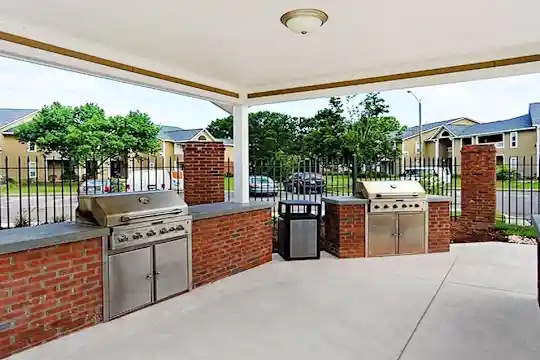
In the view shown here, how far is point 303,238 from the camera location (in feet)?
19.9

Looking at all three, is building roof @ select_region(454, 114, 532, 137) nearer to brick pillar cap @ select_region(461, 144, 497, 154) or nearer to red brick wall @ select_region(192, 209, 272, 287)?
brick pillar cap @ select_region(461, 144, 497, 154)

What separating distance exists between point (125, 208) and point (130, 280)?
2.26ft

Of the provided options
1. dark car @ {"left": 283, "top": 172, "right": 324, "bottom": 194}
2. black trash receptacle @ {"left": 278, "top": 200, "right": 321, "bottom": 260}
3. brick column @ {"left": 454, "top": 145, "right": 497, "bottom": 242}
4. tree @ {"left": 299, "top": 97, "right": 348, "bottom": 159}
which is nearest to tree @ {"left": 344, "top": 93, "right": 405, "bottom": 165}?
tree @ {"left": 299, "top": 97, "right": 348, "bottom": 159}

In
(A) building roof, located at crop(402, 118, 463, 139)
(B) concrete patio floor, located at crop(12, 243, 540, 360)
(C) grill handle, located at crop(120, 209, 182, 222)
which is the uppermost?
(A) building roof, located at crop(402, 118, 463, 139)

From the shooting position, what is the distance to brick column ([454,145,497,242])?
7375 millimetres

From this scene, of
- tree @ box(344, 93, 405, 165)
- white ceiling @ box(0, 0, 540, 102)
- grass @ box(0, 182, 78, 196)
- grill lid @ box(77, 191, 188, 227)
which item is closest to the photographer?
white ceiling @ box(0, 0, 540, 102)

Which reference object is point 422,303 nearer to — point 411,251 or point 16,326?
point 411,251

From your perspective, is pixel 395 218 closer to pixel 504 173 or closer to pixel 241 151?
pixel 241 151

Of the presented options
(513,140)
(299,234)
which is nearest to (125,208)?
(299,234)

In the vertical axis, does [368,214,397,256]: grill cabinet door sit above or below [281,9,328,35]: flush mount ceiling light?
below

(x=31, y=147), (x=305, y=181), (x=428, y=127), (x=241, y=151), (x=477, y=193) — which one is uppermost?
(x=428, y=127)

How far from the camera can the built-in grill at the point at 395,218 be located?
619 centimetres

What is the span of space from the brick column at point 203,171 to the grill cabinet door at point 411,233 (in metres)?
2.88

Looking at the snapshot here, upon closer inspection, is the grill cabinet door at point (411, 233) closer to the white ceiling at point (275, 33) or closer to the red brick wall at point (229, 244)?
the red brick wall at point (229, 244)
